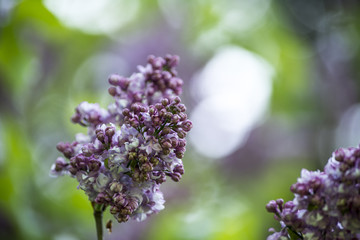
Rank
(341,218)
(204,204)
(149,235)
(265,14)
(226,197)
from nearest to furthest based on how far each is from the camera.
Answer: (341,218) → (149,235) → (204,204) → (226,197) → (265,14)

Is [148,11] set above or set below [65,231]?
above

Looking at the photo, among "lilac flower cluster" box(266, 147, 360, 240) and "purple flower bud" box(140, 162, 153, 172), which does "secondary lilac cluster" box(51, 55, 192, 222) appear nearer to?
"purple flower bud" box(140, 162, 153, 172)

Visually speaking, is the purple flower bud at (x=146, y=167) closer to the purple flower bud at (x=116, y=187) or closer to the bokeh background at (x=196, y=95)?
the purple flower bud at (x=116, y=187)

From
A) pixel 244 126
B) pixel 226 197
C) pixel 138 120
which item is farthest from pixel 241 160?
pixel 138 120

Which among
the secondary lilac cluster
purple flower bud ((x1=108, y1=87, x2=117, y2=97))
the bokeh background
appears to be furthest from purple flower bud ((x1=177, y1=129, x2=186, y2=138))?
the bokeh background

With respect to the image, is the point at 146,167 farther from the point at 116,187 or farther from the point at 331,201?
the point at 331,201

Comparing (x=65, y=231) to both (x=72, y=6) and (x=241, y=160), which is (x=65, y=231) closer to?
(x=72, y=6)

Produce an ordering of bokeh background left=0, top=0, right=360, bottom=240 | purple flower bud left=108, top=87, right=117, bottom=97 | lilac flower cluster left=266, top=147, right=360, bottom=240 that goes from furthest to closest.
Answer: bokeh background left=0, top=0, right=360, bottom=240
purple flower bud left=108, top=87, right=117, bottom=97
lilac flower cluster left=266, top=147, right=360, bottom=240
